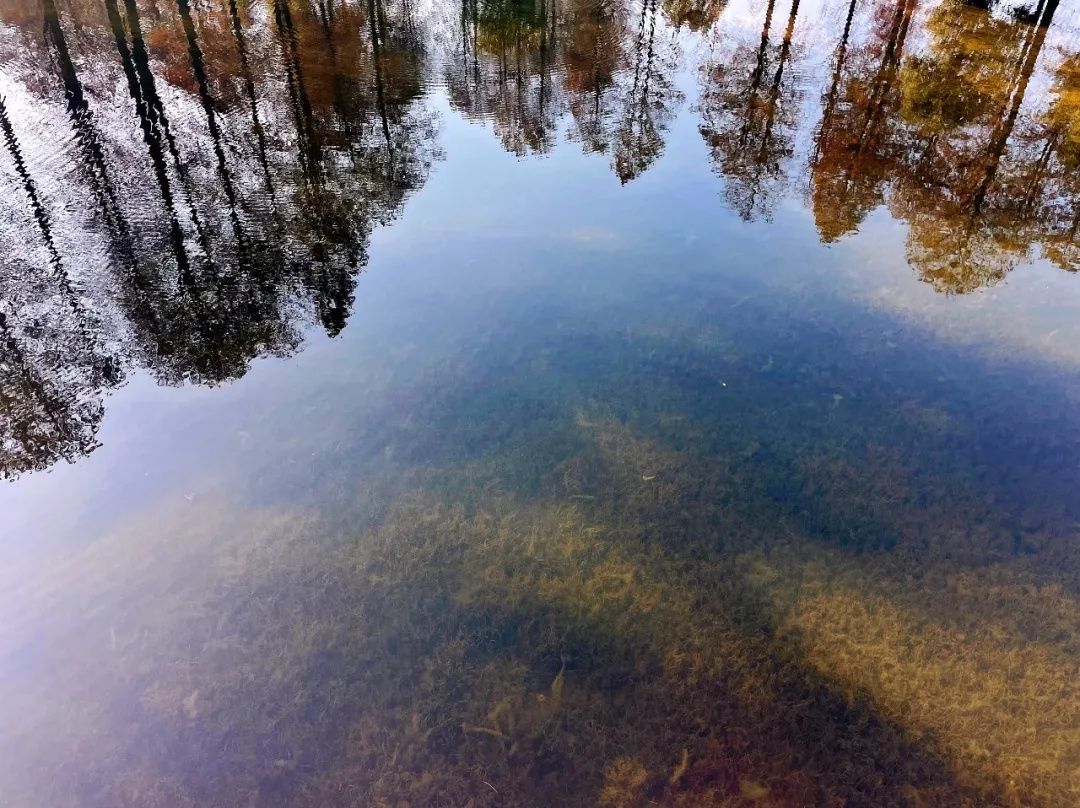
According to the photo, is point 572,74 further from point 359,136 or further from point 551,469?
point 551,469

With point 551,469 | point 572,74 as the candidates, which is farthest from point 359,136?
point 551,469

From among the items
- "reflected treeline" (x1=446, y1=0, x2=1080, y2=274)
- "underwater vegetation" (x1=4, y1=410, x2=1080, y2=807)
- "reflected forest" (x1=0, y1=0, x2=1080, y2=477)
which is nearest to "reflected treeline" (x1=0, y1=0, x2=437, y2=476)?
"reflected forest" (x1=0, y1=0, x2=1080, y2=477)

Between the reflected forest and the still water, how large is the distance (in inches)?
4.2

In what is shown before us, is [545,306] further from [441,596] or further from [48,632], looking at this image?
[48,632]

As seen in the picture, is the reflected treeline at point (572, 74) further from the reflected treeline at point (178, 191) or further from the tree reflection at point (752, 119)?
the reflected treeline at point (178, 191)

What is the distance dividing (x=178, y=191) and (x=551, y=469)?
30.5 ft

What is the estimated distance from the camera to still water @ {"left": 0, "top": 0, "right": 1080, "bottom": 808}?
226 inches

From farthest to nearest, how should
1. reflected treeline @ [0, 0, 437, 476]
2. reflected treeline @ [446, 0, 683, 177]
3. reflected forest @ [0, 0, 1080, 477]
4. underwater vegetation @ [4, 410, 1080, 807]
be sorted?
reflected treeline @ [446, 0, 683, 177], reflected forest @ [0, 0, 1080, 477], reflected treeline @ [0, 0, 437, 476], underwater vegetation @ [4, 410, 1080, 807]

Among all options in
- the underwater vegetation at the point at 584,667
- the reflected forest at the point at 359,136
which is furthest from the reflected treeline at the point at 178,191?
the underwater vegetation at the point at 584,667

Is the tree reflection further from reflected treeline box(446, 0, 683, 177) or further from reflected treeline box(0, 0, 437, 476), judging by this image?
reflected treeline box(0, 0, 437, 476)

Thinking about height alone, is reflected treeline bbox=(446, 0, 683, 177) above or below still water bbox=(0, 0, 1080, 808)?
above

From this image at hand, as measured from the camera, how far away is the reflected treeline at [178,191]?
9398mm

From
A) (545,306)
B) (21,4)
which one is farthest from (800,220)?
(21,4)

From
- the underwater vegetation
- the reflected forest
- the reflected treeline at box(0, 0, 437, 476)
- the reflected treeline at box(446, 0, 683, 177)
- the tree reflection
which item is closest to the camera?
the underwater vegetation
